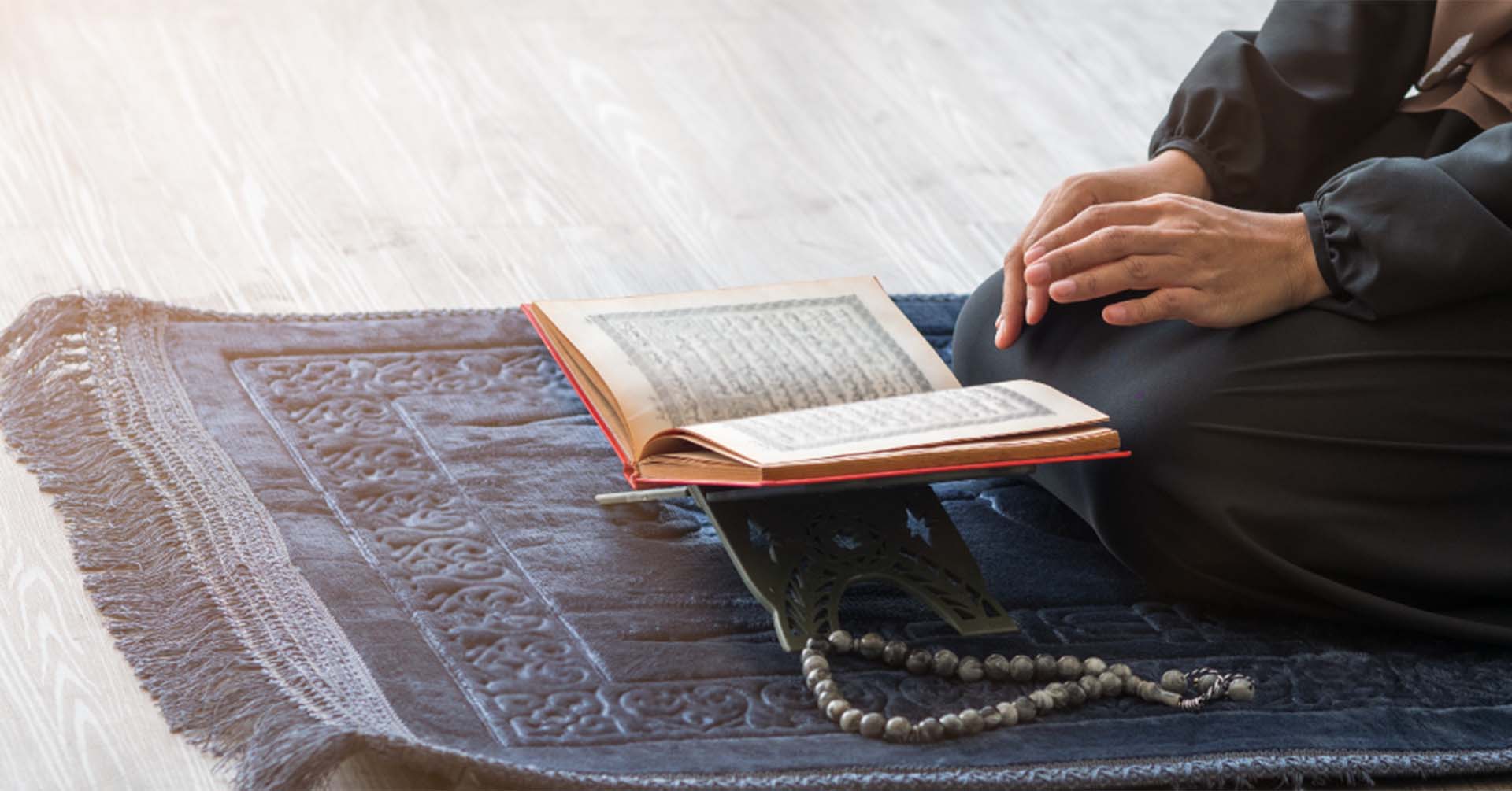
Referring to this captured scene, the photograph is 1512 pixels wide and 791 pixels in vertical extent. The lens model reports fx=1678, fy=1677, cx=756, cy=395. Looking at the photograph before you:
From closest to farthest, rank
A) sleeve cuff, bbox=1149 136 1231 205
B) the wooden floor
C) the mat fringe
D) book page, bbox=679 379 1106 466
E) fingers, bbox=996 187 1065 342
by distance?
the mat fringe
book page, bbox=679 379 1106 466
fingers, bbox=996 187 1065 342
sleeve cuff, bbox=1149 136 1231 205
the wooden floor

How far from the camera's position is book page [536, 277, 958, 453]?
1364mm

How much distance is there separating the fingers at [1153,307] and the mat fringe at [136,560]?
2.18 feet

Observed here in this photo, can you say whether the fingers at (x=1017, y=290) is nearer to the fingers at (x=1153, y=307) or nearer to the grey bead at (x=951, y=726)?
the fingers at (x=1153, y=307)

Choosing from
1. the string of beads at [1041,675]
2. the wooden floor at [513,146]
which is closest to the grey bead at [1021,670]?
the string of beads at [1041,675]

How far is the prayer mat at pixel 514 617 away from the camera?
115cm

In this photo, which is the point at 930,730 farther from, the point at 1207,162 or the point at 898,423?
the point at 1207,162

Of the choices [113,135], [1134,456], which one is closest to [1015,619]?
[1134,456]

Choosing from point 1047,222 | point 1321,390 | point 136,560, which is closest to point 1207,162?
point 1047,222

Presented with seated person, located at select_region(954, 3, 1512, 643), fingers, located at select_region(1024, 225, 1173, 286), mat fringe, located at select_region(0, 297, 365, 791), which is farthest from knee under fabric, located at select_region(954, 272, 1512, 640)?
mat fringe, located at select_region(0, 297, 365, 791)

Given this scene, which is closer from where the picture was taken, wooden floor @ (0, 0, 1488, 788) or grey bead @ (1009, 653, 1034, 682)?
grey bead @ (1009, 653, 1034, 682)

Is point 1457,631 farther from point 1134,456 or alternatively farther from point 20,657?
point 20,657

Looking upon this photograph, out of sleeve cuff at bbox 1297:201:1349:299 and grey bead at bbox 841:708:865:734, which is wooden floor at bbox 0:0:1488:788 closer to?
grey bead at bbox 841:708:865:734

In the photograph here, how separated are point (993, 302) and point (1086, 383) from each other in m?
0.19

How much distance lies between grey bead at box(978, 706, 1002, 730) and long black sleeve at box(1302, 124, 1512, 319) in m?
0.45
